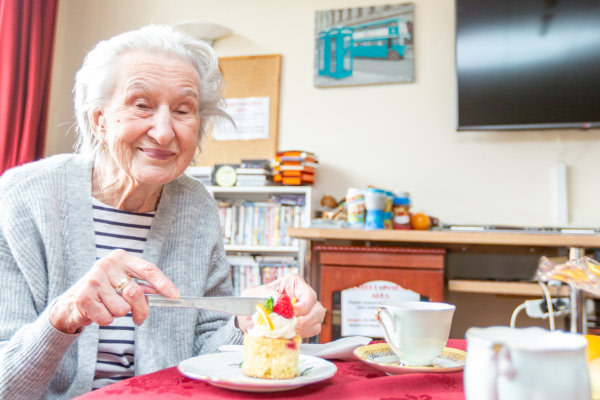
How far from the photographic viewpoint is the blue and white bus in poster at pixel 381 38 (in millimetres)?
2826

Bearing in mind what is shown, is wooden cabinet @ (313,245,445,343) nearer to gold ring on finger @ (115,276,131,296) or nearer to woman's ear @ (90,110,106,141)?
woman's ear @ (90,110,106,141)

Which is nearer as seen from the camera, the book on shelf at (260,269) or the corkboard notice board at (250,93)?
the book on shelf at (260,269)

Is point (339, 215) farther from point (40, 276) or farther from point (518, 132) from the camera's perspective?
point (40, 276)

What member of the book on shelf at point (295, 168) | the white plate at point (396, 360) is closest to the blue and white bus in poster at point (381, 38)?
the book on shelf at point (295, 168)

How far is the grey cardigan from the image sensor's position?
775mm

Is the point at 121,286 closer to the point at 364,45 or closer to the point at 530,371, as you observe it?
the point at 530,371

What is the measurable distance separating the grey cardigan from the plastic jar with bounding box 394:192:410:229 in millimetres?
1290

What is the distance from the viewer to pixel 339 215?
247cm

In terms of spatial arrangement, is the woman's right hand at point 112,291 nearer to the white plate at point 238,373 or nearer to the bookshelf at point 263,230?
the white plate at point 238,373

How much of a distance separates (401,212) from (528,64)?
40.6 inches

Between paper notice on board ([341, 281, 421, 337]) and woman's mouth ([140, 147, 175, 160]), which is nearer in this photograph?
woman's mouth ([140, 147, 175, 160])

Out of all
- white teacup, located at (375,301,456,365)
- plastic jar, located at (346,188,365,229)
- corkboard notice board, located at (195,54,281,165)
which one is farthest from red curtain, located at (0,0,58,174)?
white teacup, located at (375,301,456,365)

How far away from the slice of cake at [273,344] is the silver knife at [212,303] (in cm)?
1

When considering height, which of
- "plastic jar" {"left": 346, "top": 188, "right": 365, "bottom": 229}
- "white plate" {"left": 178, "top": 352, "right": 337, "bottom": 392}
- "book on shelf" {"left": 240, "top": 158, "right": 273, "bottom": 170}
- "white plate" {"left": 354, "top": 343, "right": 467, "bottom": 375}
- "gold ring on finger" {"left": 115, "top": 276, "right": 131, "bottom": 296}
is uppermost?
"book on shelf" {"left": 240, "top": 158, "right": 273, "bottom": 170}
